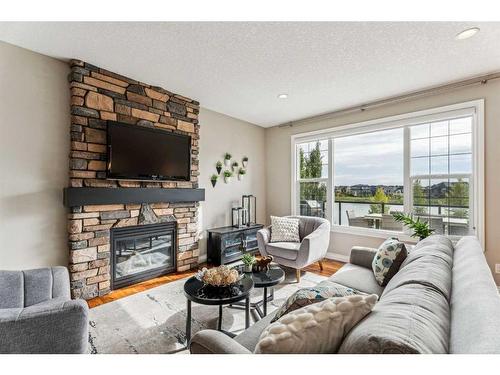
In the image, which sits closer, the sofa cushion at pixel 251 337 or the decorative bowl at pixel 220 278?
the sofa cushion at pixel 251 337

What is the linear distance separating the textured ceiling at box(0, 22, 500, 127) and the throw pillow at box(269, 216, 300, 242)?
73.6 inches

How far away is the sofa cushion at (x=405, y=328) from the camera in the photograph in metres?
0.71

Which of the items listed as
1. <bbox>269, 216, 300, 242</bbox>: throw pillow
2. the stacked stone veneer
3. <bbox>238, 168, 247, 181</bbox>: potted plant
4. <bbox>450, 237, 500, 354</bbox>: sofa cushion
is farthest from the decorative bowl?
<bbox>238, 168, 247, 181</bbox>: potted plant

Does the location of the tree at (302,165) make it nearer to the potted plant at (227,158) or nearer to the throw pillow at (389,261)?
the potted plant at (227,158)

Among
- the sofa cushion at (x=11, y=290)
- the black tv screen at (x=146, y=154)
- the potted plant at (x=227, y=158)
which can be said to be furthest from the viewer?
the potted plant at (x=227, y=158)

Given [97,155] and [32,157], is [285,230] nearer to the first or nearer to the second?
[97,155]

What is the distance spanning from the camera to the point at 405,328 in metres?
0.78

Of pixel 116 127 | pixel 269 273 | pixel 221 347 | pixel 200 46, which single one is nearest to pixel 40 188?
pixel 116 127

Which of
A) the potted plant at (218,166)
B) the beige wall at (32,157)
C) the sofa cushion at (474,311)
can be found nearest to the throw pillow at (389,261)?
the sofa cushion at (474,311)

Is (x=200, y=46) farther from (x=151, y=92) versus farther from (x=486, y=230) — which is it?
(x=486, y=230)

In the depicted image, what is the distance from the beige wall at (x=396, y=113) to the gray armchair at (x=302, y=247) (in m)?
0.76

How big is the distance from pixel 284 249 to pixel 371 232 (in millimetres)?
1520

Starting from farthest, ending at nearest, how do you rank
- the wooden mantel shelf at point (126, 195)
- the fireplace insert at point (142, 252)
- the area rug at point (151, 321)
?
the fireplace insert at point (142, 252)
the wooden mantel shelf at point (126, 195)
the area rug at point (151, 321)

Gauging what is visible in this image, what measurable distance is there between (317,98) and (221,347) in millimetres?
3432
